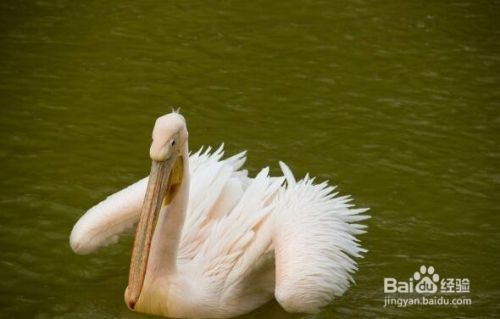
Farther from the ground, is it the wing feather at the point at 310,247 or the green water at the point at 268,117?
the green water at the point at 268,117

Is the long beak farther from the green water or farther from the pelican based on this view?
the green water

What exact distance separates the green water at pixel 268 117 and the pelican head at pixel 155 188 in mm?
547

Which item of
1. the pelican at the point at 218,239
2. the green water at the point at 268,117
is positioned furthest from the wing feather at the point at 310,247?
the green water at the point at 268,117

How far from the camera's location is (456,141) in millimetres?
8695

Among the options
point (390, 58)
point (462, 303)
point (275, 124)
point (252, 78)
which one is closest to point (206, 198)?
point (462, 303)

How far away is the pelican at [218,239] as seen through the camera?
5750 millimetres

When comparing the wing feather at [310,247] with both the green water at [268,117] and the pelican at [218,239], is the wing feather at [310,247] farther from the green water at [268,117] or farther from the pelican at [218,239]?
the green water at [268,117]

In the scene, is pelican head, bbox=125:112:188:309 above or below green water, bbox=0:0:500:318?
below

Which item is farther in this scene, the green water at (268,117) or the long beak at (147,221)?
the green water at (268,117)

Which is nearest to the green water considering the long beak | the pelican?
the pelican

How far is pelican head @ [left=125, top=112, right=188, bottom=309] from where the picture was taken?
5719 millimetres

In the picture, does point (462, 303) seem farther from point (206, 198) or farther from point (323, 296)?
point (206, 198)

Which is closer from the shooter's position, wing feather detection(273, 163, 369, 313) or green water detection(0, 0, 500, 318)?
wing feather detection(273, 163, 369, 313)

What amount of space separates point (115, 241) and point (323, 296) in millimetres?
1488
